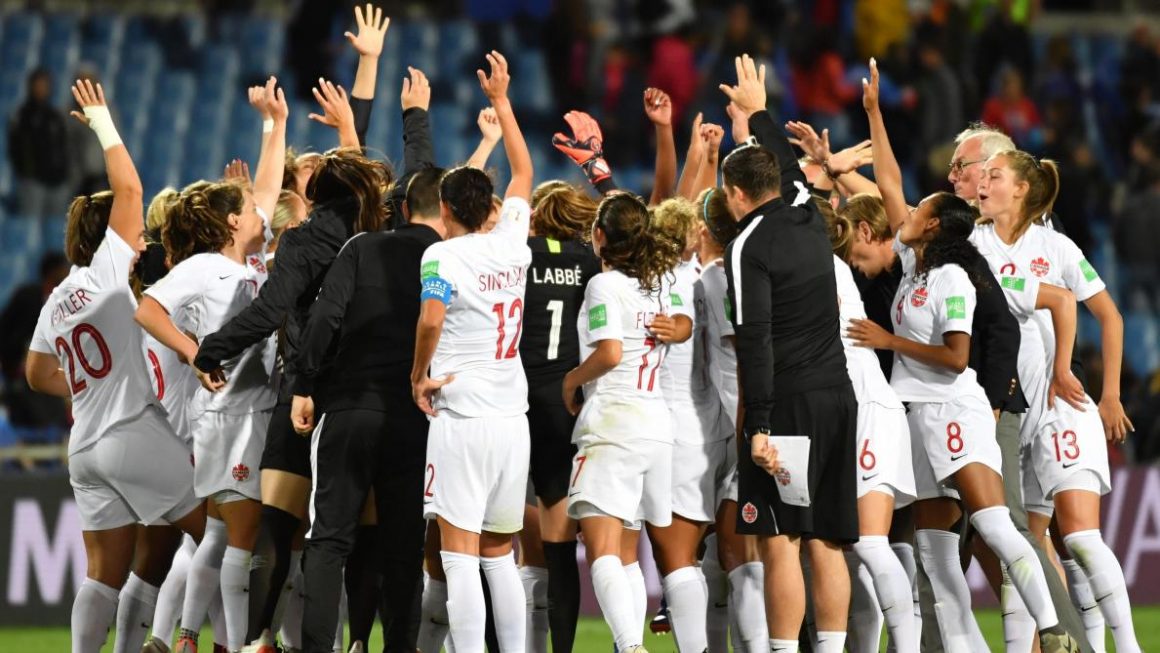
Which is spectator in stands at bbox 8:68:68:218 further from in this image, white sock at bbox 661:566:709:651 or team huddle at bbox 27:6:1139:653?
white sock at bbox 661:566:709:651

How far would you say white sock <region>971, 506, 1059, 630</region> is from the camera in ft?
23.8

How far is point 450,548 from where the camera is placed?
22.8 feet

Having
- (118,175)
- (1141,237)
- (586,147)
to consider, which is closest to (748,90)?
(586,147)

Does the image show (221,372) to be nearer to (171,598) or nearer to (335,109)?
(171,598)

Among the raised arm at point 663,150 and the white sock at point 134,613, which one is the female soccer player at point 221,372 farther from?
the raised arm at point 663,150

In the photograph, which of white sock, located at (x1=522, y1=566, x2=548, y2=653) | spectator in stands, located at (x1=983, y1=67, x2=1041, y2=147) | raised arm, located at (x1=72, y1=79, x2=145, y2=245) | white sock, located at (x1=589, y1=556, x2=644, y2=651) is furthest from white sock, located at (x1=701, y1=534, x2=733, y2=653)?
spectator in stands, located at (x1=983, y1=67, x2=1041, y2=147)

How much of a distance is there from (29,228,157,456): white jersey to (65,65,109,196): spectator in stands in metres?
7.38

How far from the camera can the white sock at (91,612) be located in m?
7.47

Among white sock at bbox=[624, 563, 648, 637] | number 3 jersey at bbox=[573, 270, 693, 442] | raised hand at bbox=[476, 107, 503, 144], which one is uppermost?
raised hand at bbox=[476, 107, 503, 144]

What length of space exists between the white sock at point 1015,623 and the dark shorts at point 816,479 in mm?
1155

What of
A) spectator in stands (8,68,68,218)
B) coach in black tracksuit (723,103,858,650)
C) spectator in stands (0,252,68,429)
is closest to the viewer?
coach in black tracksuit (723,103,858,650)

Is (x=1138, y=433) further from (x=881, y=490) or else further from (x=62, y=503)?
(x=62, y=503)

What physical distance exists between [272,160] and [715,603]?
9.95ft

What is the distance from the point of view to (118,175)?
24.4 feet
